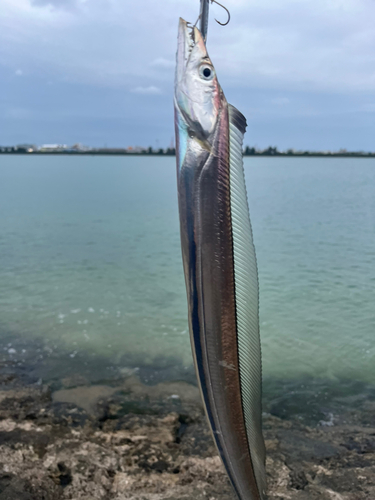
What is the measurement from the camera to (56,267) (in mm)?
12836

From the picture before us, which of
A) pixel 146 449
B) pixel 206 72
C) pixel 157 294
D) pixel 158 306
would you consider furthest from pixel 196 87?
pixel 157 294

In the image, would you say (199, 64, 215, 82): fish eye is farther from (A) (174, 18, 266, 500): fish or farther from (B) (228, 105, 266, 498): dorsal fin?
(B) (228, 105, 266, 498): dorsal fin

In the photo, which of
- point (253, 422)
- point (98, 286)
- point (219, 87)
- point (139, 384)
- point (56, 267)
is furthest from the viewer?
point (56, 267)

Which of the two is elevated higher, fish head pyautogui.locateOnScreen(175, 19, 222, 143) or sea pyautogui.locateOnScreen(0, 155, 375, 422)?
fish head pyautogui.locateOnScreen(175, 19, 222, 143)

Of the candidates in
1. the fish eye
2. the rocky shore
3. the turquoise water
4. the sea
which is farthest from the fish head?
the turquoise water

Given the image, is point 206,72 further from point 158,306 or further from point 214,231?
point 158,306

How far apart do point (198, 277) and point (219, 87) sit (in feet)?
2.41

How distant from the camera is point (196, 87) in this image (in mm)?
1646

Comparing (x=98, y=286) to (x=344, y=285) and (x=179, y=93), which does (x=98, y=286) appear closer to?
(x=344, y=285)

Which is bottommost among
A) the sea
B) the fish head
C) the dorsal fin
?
the sea

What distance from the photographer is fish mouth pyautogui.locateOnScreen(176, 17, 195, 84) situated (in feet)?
5.52

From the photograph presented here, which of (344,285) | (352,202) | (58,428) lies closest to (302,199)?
(352,202)

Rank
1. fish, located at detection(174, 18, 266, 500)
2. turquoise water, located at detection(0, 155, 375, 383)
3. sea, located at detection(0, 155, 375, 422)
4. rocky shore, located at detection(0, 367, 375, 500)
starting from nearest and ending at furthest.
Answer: fish, located at detection(174, 18, 266, 500) → rocky shore, located at detection(0, 367, 375, 500) → sea, located at detection(0, 155, 375, 422) → turquoise water, located at detection(0, 155, 375, 383)

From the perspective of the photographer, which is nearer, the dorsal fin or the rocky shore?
the dorsal fin
